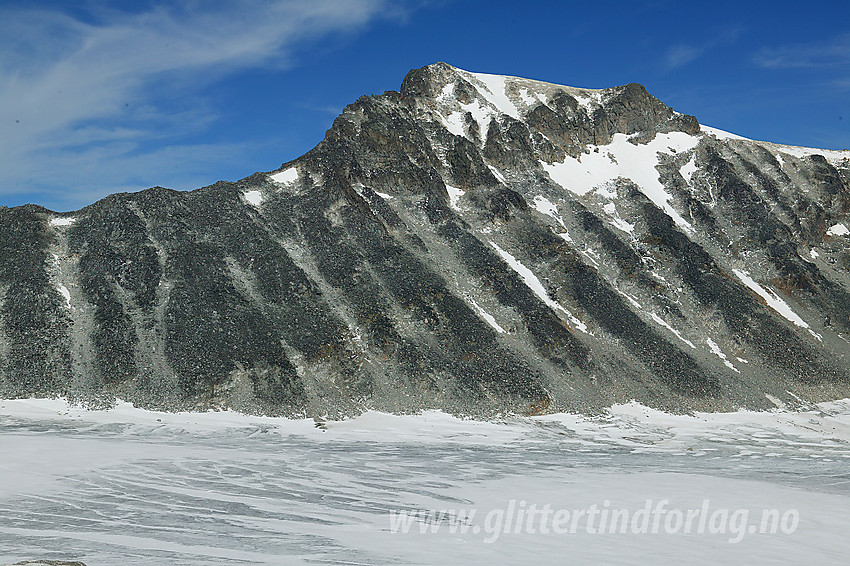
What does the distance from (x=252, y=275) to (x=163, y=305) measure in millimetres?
6576

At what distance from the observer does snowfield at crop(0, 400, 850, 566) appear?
1353cm

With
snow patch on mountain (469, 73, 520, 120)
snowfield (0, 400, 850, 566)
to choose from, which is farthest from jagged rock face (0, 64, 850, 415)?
snowfield (0, 400, 850, 566)

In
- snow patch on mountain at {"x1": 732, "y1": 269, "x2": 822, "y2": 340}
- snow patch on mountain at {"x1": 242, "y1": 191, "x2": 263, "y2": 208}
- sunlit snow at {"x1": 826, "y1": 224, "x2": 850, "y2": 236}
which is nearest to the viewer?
snow patch on mountain at {"x1": 732, "y1": 269, "x2": 822, "y2": 340}

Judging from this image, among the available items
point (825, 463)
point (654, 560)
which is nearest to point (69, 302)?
point (654, 560)

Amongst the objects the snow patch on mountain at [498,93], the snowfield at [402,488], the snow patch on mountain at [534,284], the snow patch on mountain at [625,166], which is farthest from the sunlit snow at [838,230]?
the snow patch on mountain at [534,284]

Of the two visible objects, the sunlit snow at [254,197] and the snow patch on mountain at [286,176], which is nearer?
the sunlit snow at [254,197]

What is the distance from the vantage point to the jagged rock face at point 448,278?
3641 cm

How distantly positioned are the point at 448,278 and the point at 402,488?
28199 mm

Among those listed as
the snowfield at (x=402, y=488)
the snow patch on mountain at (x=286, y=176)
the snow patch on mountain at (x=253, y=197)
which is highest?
the snow patch on mountain at (x=286, y=176)

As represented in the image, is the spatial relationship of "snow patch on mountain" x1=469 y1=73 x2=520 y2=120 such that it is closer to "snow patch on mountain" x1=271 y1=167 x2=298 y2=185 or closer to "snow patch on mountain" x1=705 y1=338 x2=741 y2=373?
"snow patch on mountain" x1=271 y1=167 x2=298 y2=185

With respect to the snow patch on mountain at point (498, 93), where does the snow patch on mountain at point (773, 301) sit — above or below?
below

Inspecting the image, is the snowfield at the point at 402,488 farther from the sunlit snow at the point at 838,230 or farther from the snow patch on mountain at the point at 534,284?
the sunlit snow at the point at 838,230

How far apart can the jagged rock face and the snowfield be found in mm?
3538

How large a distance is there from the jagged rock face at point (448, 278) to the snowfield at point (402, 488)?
354cm
